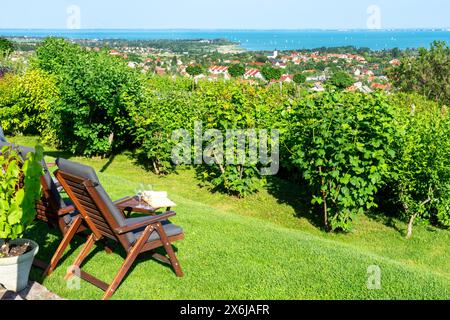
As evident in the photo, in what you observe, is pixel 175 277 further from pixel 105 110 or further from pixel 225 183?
pixel 105 110

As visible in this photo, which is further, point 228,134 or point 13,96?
point 13,96

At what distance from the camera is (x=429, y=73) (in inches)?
1084

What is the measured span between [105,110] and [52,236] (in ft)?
17.4

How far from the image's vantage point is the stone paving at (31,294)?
3570 mm

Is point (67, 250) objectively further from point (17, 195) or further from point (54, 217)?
point (17, 195)

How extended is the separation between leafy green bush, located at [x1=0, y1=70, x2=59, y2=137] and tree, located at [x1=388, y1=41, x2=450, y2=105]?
843 inches

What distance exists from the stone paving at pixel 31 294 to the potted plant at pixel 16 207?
5 cm

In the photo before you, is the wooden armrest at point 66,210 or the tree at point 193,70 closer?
the wooden armrest at point 66,210

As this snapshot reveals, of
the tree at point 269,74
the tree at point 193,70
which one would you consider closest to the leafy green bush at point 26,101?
the tree at point 269,74

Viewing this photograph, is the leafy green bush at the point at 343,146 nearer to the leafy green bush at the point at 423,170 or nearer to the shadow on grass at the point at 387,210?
the leafy green bush at the point at 423,170

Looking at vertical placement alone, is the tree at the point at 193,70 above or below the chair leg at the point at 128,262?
above

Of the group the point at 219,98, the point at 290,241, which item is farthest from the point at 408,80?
the point at 290,241

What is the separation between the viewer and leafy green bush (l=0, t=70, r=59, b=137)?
11.8m

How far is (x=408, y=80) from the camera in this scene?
92.6 ft
